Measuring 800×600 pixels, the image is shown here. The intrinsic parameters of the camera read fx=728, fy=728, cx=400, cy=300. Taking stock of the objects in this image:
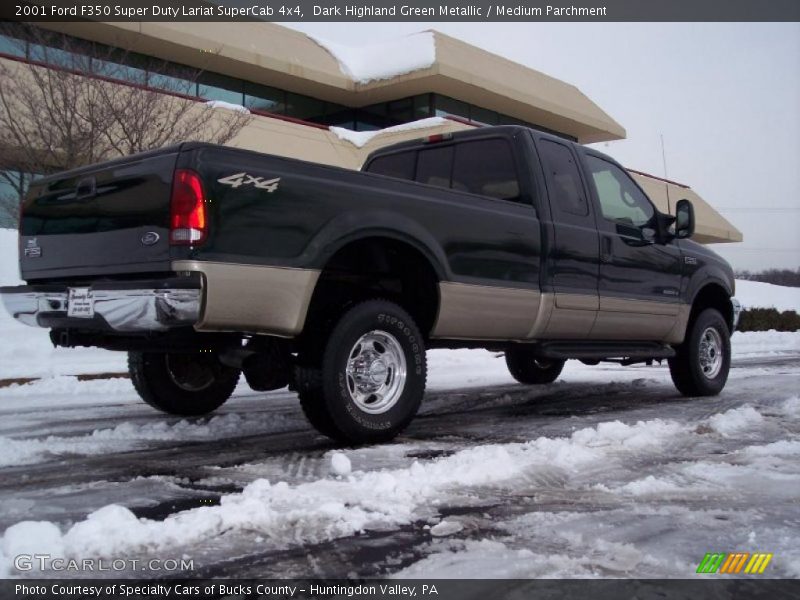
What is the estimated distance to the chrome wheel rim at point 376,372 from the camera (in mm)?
4367

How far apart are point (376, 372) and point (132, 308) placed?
4.85 feet

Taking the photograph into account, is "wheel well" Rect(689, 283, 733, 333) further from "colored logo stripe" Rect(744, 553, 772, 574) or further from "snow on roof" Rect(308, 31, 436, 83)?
"snow on roof" Rect(308, 31, 436, 83)

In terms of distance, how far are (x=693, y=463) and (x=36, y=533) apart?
3.16 meters

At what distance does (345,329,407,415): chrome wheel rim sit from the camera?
4367mm

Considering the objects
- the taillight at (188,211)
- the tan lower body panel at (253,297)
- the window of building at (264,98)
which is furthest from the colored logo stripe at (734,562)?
the window of building at (264,98)

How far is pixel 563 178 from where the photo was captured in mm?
5883

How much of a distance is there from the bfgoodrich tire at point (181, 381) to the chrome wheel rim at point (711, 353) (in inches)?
181

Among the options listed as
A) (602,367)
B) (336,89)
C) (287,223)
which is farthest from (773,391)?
(336,89)

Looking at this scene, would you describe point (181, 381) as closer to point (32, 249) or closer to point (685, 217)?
point (32, 249)

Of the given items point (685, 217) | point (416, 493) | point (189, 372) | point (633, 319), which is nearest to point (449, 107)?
point (685, 217)

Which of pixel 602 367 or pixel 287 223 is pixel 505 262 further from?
pixel 602 367

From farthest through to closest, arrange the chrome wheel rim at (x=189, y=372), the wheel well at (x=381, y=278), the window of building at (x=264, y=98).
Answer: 1. the window of building at (x=264, y=98)
2. the chrome wheel rim at (x=189, y=372)
3. the wheel well at (x=381, y=278)

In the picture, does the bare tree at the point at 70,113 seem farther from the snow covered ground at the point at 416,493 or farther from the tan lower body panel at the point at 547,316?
the tan lower body panel at the point at 547,316

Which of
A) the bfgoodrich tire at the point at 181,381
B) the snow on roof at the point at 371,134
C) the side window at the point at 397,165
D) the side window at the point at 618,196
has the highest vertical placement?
the snow on roof at the point at 371,134
